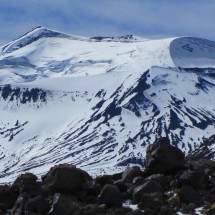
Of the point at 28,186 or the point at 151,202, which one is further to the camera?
the point at 28,186

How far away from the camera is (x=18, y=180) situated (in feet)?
103

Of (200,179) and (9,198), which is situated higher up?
(200,179)

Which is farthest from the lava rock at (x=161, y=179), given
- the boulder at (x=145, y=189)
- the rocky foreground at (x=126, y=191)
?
the boulder at (x=145, y=189)

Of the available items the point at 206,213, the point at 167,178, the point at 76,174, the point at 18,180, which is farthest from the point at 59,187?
the point at 206,213

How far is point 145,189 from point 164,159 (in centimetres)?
341

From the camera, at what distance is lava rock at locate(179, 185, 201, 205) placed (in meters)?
27.4

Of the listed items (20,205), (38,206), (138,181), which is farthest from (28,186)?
Result: (138,181)

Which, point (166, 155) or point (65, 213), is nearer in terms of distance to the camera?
point (65, 213)

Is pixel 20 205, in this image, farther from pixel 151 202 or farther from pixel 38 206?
pixel 151 202

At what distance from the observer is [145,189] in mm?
28375

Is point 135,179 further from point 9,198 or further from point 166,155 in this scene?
point 9,198

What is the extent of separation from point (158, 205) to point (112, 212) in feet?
6.39

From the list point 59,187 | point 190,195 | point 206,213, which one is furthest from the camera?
point 59,187

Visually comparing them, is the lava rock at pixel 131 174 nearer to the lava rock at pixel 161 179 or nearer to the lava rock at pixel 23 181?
the lava rock at pixel 161 179
